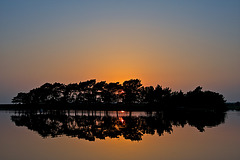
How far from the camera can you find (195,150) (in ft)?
80.7

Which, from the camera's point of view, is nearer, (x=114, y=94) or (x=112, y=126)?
(x=112, y=126)

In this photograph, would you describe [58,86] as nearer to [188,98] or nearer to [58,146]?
[188,98]

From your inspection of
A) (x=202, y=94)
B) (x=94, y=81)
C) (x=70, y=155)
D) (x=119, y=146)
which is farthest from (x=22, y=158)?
(x=94, y=81)

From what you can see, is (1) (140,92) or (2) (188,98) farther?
(1) (140,92)

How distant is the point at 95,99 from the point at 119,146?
3850 inches

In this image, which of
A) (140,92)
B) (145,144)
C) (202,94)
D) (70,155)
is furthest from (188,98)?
(70,155)

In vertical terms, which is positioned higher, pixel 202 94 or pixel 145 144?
pixel 202 94

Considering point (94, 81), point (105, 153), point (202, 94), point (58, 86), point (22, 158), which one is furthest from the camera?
point (58, 86)

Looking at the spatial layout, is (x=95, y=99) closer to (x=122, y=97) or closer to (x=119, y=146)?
(x=122, y=97)

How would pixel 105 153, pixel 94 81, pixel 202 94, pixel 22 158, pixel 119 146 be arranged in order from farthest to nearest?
pixel 94 81
pixel 202 94
pixel 119 146
pixel 105 153
pixel 22 158

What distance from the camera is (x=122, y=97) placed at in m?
124

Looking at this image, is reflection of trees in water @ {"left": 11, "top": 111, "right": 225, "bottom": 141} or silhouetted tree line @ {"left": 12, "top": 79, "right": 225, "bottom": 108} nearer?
reflection of trees in water @ {"left": 11, "top": 111, "right": 225, "bottom": 141}

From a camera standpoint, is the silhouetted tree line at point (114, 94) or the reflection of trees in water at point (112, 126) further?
the silhouetted tree line at point (114, 94)

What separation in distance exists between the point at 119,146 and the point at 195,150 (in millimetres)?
7380
